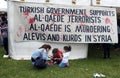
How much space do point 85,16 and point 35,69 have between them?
3438 millimetres

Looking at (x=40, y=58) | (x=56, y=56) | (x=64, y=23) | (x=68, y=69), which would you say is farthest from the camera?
(x=64, y=23)

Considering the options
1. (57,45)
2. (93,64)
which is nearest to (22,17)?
(57,45)

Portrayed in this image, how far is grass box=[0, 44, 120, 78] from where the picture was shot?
12516 mm

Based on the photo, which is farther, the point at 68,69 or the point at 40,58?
the point at 68,69

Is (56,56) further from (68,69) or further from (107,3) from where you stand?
(107,3)

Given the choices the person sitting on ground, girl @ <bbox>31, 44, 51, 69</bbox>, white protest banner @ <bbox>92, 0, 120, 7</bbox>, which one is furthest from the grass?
white protest banner @ <bbox>92, 0, 120, 7</bbox>

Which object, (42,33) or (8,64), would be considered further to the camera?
(42,33)

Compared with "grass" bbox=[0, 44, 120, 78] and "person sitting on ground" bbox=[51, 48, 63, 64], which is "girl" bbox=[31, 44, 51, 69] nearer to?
"grass" bbox=[0, 44, 120, 78]

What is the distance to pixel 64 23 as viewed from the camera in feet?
50.2

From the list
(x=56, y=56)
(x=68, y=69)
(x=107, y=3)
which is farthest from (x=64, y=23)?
(x=68, y=69)

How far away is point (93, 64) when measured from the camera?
14531 mm

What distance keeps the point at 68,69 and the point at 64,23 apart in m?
2.48

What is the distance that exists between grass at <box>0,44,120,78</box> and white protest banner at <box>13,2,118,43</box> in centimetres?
91

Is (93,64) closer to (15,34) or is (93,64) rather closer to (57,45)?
(57,45)
